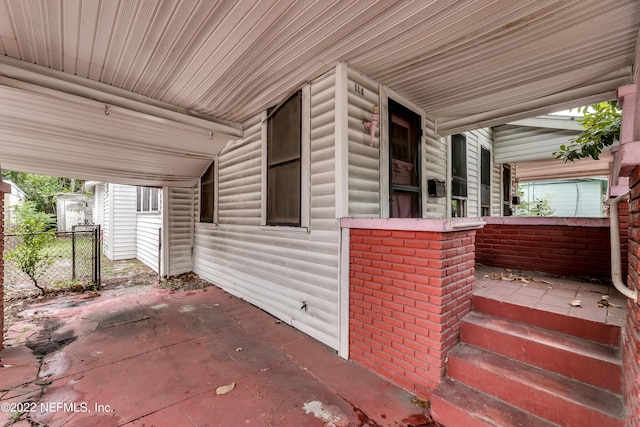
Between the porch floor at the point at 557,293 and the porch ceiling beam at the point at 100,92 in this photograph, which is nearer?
the porch floor at the point at 557,293

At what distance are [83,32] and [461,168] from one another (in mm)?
6064

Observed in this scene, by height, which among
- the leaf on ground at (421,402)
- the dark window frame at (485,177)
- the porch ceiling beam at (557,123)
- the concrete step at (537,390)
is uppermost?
the porch ceiling beam at (557,123)

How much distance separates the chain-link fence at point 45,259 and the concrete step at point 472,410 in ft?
21.1

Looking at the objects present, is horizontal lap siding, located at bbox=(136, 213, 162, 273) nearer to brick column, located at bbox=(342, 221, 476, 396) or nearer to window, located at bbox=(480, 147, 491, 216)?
brick column, located at bbox=(342, 221, 476, 396)

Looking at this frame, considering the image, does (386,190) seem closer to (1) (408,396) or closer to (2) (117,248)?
(1) (408,396)

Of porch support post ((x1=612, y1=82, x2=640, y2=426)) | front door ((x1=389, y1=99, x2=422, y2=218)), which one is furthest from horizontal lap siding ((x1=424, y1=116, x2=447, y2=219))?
porch support post ((x1=612, y1=82, x2=640, y2=426))

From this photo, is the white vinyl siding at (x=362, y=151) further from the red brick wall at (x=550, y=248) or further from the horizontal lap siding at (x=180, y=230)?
the horizontal lap siding at (x=180, y=230)

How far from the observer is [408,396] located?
2.26 m

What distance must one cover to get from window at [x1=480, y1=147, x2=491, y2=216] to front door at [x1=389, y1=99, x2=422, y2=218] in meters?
3.33

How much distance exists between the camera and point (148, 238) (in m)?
7.98

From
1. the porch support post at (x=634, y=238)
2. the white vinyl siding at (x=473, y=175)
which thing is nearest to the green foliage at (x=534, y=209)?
the white vinyl siding at (x=473, y=175)

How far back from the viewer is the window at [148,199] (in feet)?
27.7

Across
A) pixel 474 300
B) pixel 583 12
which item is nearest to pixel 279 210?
pixel 474 300

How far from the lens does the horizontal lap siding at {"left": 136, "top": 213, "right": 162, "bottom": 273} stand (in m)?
7.27
